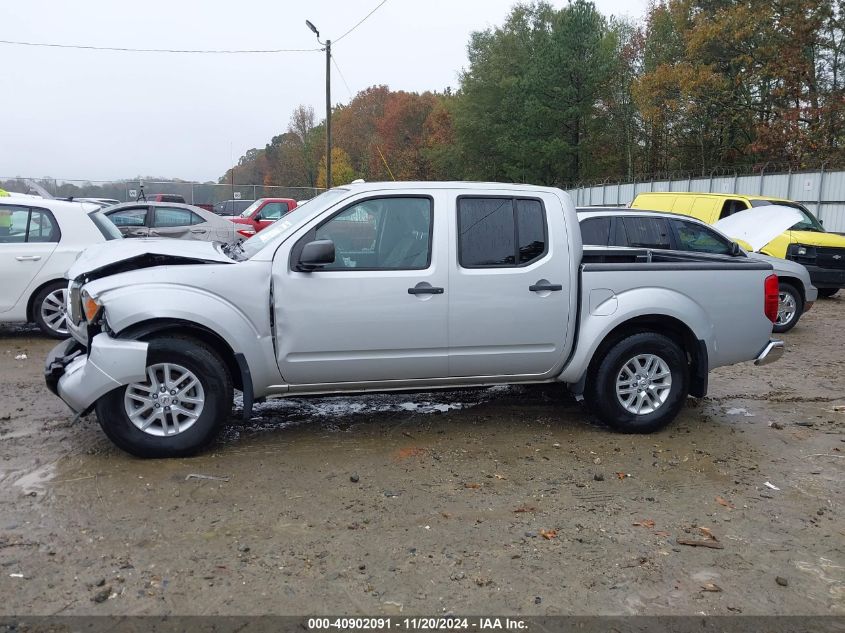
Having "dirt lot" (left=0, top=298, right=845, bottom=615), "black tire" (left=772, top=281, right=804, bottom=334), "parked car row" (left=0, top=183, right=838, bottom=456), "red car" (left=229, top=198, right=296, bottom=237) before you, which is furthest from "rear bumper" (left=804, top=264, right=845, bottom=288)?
"red car" (left=229, top=198, right=296, bottom=237)

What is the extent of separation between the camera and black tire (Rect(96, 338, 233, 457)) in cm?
472

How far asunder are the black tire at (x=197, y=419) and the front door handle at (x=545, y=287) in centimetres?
226

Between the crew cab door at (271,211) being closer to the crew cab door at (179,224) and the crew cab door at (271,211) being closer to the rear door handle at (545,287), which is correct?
the crew cab door at (179,224)

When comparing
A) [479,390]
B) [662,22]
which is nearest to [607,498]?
[479,390]

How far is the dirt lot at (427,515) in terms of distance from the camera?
3.36 m

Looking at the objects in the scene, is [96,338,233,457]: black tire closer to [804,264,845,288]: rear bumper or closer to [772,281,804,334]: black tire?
[772,281,804,334]: black tire

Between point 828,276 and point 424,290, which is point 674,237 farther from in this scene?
point 424,290

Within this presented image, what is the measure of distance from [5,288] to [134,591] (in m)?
6.44

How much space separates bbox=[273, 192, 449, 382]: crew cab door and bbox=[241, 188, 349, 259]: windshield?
0.13 m

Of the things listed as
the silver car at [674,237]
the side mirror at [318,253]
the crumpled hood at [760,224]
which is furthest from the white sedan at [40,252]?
the crumpled hood at [760,224]

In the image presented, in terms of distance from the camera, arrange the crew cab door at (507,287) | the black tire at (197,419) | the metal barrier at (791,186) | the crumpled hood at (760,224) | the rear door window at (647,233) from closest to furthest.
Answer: the black tire at (197,419) → the crew cab door at (507,287) → the crumpled hood at (760,224) → the rear door window at (647,233) → the metal barrier at (791,186)

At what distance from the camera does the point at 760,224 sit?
7668mm

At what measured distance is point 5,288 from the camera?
8.44 meters

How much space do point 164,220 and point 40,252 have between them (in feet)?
20.3
